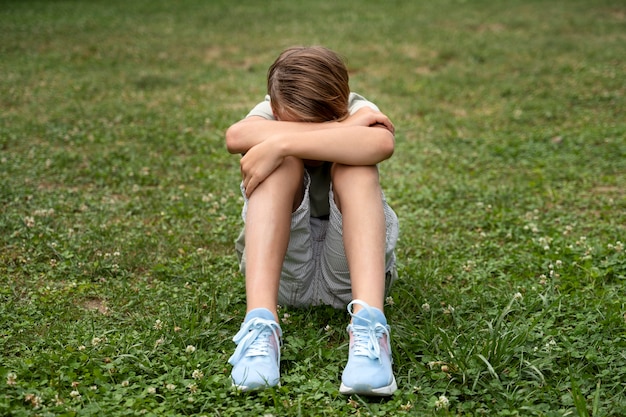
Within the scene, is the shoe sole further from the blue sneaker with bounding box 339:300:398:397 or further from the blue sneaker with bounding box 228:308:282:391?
the blue sneaker with bounding box 228:308:282:391

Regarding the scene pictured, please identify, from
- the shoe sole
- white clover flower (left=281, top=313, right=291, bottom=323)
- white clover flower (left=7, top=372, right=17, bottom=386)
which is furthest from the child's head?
white clover flower (left=7, top=372, right=17, bottom=386)

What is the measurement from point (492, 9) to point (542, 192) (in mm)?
9598

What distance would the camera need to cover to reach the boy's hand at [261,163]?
3199 mm

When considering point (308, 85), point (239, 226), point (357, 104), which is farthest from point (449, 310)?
point (239, 226)

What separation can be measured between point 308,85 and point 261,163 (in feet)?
1.53

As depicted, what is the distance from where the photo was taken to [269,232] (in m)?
3.13

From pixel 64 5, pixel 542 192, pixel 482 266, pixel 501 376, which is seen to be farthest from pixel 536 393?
pixel 64 5

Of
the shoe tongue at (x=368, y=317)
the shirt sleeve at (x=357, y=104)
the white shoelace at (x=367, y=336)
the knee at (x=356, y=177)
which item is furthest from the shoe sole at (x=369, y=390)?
the shirt sleeve at (x=357, y=104)

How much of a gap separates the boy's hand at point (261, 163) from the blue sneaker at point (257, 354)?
1.90 ft

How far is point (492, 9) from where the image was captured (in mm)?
14094

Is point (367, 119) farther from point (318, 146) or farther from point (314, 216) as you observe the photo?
point (314, 216)

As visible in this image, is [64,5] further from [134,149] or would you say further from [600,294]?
[600,294]

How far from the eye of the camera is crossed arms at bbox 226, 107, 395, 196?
321cm

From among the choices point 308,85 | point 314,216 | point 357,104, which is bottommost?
point 314,216
